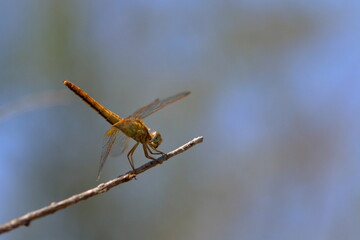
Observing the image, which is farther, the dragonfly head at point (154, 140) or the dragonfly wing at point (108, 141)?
the dragonfly head at point (154, 140)

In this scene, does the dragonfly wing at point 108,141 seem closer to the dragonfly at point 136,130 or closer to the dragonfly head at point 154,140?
the dragonfly at point 136,130

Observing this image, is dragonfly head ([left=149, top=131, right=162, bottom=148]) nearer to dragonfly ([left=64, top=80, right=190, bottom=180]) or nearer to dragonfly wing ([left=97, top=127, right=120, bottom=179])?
dragonfly ([left=64, top=80, right=190, bottom=180])

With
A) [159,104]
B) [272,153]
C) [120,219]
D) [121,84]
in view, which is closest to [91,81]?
[121,84]

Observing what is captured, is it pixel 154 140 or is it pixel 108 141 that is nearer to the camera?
pixel 108 141

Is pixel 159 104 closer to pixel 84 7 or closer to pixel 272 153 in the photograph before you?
→ pixel 272 153

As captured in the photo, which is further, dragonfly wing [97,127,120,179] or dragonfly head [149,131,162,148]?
dragonfly head [149,131,162,148]

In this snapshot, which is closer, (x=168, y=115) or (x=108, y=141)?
(x=108, y=141)

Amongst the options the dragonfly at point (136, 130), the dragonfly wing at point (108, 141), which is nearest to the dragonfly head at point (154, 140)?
the dragonfly at point (136, 130)

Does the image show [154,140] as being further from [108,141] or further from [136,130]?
[108,141]

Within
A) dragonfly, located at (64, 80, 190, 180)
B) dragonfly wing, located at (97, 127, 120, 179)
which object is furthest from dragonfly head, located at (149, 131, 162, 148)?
dragonfly wing, located at (97, 127, 120, 179)

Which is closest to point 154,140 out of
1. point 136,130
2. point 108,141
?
point 136,130

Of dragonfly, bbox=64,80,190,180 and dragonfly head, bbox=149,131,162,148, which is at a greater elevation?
dragonfly, bbox=64,80,190,180
